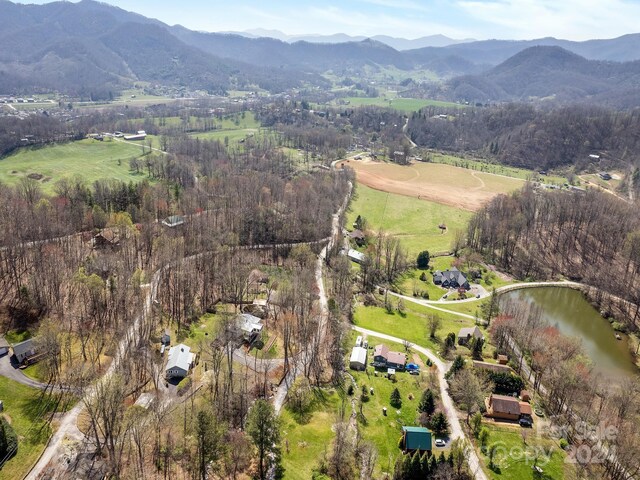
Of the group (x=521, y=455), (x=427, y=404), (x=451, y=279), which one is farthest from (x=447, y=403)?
(x=451, y=279)

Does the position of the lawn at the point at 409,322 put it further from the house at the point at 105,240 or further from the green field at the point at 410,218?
the house at the point at 105,240

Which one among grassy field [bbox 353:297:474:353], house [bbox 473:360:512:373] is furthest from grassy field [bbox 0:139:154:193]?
house [bbox 473:360:512:373]

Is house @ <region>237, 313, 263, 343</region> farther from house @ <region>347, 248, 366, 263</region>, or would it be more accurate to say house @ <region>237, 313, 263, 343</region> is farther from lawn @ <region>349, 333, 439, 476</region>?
house @ <region>347, 248, 366, 263</region>

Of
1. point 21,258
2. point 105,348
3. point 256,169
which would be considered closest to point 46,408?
point 105,348

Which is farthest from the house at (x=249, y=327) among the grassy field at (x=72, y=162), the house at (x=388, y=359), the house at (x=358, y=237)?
the grassy field at (x=72, y=162)

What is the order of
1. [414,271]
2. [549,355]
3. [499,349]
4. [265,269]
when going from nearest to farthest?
[549,355], [499,349], [265,269], [414,271]

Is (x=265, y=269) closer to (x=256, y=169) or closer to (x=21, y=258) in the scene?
(x=21, y=258)

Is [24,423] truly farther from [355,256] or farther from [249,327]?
[355,256]
